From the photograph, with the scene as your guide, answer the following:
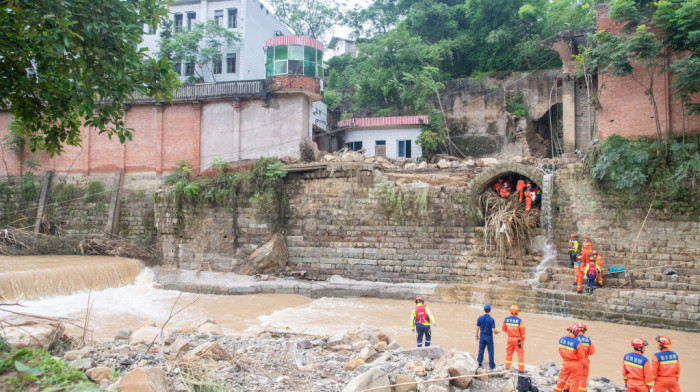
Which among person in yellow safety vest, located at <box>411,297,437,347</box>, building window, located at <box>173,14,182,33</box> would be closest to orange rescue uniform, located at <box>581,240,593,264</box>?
person in yellow safety vest, located at <box>411,297,437,347</box>

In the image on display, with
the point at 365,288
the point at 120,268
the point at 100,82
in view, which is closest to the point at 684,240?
the point at 365,288

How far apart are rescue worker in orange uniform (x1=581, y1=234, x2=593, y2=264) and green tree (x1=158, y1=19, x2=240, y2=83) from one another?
19149 mm

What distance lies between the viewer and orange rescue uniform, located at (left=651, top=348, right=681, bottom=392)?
5.91m

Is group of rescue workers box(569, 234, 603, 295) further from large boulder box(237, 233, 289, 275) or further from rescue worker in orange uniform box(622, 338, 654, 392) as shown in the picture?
large boulder box(237, 233, 289, 275)

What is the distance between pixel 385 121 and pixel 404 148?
154cm

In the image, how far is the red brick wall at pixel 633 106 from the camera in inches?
538

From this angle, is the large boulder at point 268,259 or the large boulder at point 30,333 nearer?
the large boulder at point 30,333

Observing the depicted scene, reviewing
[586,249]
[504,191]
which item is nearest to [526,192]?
[504,191]

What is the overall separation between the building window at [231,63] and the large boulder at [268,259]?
12.5 meters

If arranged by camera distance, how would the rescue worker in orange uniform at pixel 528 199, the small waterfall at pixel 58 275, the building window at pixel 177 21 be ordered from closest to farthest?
the small waterfall at pixel 58 275, the rescue worker in orange uniform at pixel 528 199, the building window at pixel 177 21

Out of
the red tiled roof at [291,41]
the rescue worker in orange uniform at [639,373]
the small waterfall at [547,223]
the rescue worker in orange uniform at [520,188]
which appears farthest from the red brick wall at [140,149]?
the rescue worker in orange uniform at [639,373]

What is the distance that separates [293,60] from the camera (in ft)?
66.9

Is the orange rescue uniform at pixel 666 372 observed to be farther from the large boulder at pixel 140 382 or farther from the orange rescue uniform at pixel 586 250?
the orange rescue uniform at pixel 586 250

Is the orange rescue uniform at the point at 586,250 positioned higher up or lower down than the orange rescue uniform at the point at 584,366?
higher up
